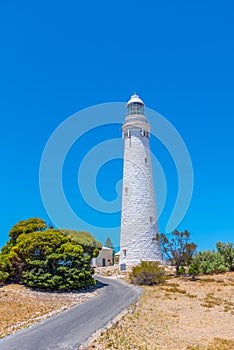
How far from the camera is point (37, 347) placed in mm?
7551

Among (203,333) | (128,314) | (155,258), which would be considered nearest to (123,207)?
(155,258)

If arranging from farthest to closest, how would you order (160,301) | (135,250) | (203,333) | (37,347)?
(135,250), (160,301), (203,333), (37,347)

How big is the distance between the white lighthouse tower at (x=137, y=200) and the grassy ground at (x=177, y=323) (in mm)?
10546

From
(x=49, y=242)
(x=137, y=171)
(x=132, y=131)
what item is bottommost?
(x=49, y=242)

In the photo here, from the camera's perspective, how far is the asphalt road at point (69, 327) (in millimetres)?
7797

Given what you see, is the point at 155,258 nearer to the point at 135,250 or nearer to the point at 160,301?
the point at 135,250

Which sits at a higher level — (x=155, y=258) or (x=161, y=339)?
(x=155, y=258)

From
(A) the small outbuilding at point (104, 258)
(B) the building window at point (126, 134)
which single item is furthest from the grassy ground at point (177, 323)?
(A) the small outbuilding at point (104, 258)

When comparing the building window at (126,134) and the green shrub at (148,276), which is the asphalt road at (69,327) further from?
the building window at (126,134)

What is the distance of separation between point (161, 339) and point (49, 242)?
34.1 feet

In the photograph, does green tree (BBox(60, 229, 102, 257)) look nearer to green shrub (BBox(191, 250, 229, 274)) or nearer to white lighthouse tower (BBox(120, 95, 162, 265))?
green shrub (BBox(191, 250, 229, 274))

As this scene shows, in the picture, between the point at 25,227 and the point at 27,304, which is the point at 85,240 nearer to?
the point at 25,227

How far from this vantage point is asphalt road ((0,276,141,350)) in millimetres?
7797

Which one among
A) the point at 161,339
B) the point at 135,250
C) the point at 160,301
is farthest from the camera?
the point at 135,250
